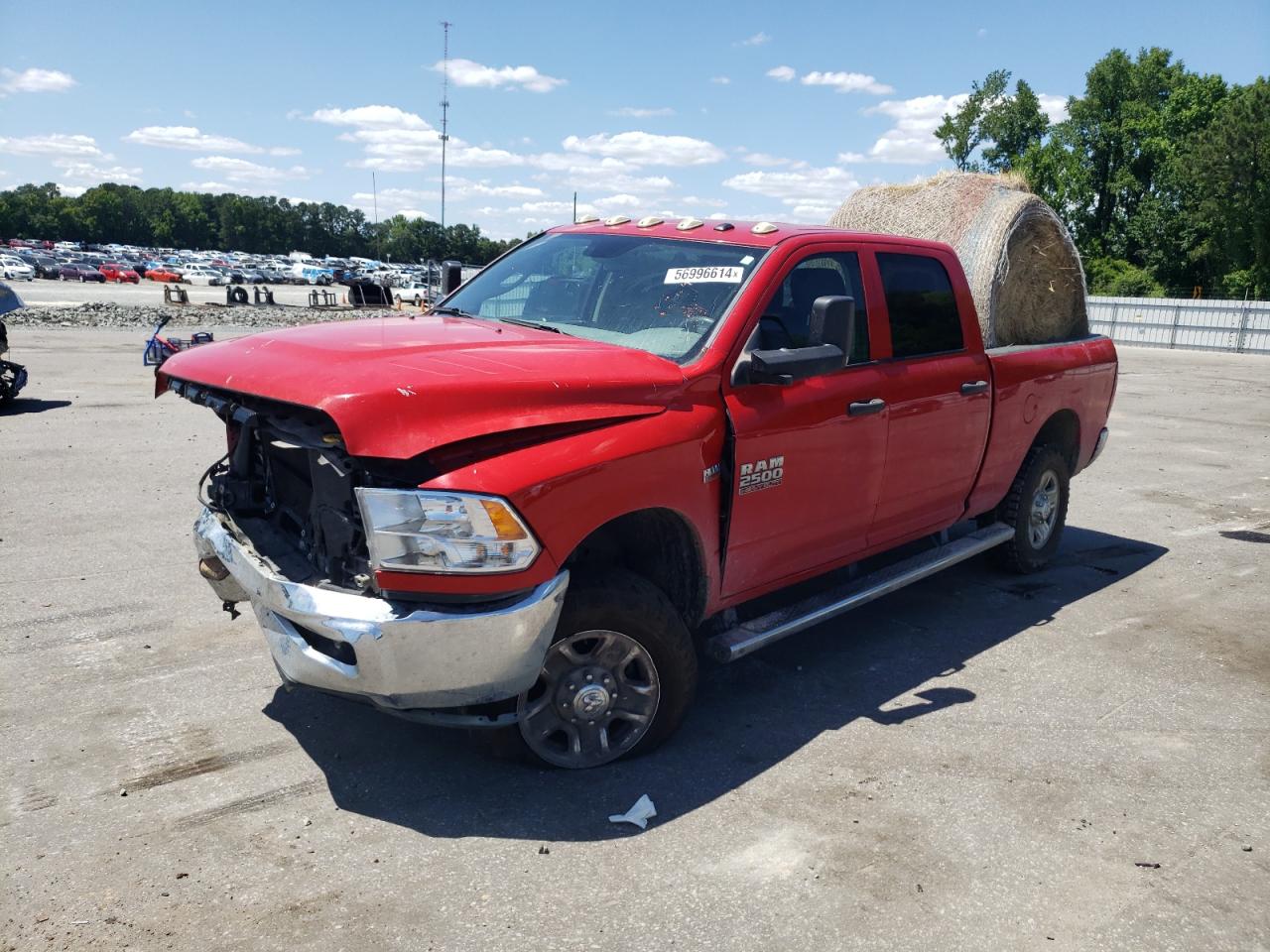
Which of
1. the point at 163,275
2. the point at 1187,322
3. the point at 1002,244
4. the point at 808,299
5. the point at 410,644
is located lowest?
the point at 410,644

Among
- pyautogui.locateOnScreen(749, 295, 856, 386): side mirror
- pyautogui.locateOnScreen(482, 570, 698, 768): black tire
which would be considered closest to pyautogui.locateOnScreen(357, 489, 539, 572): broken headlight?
pyautogui.locateOnScreen(482, 570, 698, 768): black tire

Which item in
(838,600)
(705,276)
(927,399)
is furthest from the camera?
(927,399)

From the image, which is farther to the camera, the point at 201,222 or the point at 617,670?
the point at 201,222

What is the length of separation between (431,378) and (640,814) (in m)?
1.60

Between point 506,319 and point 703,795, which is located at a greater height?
point 506,319

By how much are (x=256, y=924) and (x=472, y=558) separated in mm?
1153

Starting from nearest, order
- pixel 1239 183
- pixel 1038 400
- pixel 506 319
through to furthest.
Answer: pixel 506 319 → pixel 1038 400 → pixel 1239 183

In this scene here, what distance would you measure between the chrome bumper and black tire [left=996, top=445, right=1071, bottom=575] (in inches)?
147

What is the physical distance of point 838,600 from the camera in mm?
4348

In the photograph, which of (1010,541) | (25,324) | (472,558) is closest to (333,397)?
(472,558)

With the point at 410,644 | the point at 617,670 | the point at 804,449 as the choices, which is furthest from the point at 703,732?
the point at 410,644

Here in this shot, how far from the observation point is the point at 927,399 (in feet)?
15.4

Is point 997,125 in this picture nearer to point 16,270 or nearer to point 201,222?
point 16,270

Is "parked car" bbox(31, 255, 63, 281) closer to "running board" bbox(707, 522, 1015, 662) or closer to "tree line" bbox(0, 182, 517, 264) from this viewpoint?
"running board" bbox(707, 522, 1015, 662)
